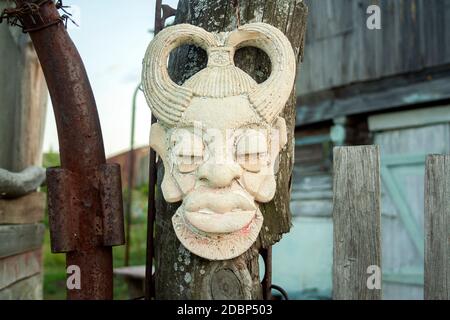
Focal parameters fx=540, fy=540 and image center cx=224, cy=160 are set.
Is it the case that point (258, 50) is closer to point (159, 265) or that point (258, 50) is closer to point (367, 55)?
point (159, 265)

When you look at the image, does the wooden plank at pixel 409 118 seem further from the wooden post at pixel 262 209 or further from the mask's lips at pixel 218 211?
the mask's lips at pixel 218 211

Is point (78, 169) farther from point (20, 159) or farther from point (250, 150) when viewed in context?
point (20, 159)

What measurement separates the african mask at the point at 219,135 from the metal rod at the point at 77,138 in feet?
0.94

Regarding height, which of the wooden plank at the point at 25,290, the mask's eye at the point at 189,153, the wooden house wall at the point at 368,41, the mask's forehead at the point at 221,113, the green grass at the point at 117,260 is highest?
the wooden house wall at the point at 368,41

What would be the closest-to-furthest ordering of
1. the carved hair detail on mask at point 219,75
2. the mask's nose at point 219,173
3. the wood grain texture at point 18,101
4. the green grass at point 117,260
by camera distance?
the mask's nose at point 219,173, the carved hair detail on mask at point 219,75, the wood grain texture at point 18,101, the green grass at point 117,260

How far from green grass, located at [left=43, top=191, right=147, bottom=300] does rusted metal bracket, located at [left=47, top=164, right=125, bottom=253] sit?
4461 mm

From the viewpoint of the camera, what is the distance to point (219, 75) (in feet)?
5.80

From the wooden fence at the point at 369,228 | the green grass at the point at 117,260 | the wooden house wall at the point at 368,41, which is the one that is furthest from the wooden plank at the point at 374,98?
the wooden fence at the point at 369,228

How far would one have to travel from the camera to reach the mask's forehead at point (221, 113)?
1702 mm

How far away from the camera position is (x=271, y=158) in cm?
177

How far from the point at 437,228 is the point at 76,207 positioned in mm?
1235

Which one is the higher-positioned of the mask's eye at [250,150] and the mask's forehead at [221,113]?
the mask's forehead at [221,113]

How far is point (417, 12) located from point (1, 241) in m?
4.03
